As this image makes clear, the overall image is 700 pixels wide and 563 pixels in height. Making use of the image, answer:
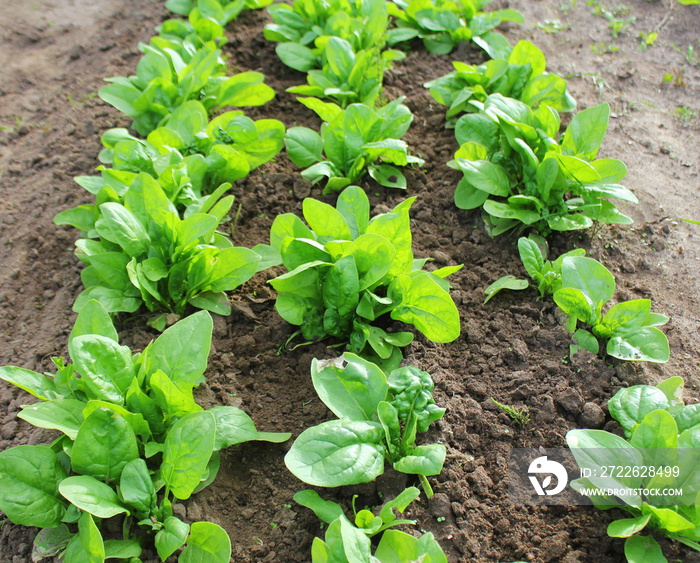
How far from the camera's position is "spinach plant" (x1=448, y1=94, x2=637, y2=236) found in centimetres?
302

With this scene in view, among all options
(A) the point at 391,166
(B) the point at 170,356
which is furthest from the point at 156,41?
(B) the point at 170,356

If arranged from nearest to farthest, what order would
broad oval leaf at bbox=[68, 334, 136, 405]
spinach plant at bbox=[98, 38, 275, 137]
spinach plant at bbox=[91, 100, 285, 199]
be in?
broad oval leaf at bbox=[68, 334, 136, 405], spinach plant at bbox=[91, 100, 285, 199], spinach plant at bbox=[98, 38, 275, 137]

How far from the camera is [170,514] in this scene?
210cm

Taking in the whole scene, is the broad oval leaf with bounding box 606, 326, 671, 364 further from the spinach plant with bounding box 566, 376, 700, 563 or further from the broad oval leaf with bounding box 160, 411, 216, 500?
the broad oval leaf with bounding box 160, 411, 216, 500

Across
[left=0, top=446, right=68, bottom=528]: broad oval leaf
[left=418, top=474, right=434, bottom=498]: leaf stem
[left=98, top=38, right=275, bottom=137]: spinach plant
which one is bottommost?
[left=0, top=446, right=68, bottom=528]: broad oval leaf

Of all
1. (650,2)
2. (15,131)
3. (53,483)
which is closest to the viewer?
(53,483)

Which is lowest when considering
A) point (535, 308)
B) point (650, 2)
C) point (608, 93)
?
point (535, 308)

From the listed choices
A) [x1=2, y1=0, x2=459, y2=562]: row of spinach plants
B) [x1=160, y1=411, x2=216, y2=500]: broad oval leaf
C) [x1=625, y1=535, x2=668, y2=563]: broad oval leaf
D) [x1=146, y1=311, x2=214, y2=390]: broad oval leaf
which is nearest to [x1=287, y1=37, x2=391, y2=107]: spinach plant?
[x1=2, y1=0, x2=459, y2=562]: row of spinach plants

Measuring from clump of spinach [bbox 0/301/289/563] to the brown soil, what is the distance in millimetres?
163

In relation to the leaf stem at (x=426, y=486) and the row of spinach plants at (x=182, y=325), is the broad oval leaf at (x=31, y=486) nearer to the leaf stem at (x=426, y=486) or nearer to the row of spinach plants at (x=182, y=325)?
the row of spinach plants at (x=182, y=325)

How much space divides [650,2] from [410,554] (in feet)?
17.0

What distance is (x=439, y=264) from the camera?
3.11 meters

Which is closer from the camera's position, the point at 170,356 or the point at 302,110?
the point at 170,356

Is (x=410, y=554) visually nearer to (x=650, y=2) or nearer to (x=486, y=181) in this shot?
(x=486, y=181)
